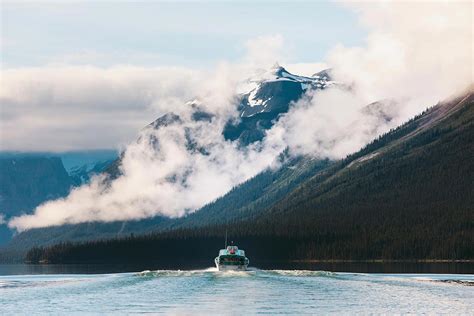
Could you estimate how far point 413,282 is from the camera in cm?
18950

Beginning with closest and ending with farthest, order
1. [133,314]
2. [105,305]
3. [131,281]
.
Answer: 1. [133,314]
2. [105,305]
3. [131,281]

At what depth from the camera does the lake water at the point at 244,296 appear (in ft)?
461

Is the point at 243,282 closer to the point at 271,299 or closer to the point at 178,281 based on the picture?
the point at 178,281

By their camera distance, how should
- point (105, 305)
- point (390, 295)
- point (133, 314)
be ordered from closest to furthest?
point (133, 314) → point (105, 305) → point (390, 295)

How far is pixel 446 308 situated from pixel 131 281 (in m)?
71.1

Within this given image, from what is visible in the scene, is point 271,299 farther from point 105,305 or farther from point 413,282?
point 413,282

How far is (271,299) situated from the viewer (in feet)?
500

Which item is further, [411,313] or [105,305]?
[105,305]

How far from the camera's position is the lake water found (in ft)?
461

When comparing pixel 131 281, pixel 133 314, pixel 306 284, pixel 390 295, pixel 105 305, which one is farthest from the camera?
pixel 131 281

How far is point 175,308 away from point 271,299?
57.3ft

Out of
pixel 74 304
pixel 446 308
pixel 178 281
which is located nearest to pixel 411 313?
pixel 446 308

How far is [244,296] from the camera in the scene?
157m

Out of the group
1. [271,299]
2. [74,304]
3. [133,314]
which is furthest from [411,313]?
[74,304]
